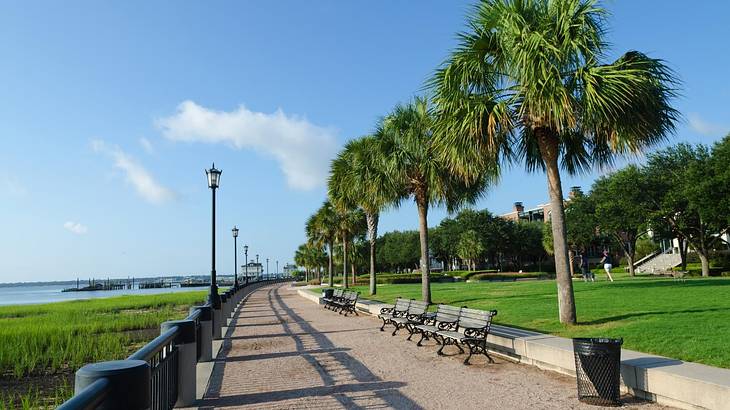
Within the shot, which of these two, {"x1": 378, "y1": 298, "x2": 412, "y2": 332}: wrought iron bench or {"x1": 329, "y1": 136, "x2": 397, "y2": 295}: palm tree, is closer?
{"x1": 378, "y1": 298, "x2": 412, "y2": 332}: wrought iron bench

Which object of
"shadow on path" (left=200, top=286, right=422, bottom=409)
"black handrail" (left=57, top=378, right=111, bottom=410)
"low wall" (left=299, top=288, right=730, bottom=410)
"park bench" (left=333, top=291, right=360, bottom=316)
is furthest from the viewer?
"park bench" (left=333, top=291, right=360, bottom=316)

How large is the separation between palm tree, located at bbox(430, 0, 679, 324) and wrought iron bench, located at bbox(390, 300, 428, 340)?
3.28 metres

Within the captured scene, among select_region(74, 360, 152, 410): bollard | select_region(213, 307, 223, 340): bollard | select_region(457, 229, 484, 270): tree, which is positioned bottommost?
select_region(213, 307, 223, 340): bollard

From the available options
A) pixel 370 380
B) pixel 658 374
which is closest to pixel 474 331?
pixel 370 380

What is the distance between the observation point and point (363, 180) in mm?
22828

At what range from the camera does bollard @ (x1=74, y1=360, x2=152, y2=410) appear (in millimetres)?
2982

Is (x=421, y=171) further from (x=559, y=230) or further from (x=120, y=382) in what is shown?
(x=120, y=382)

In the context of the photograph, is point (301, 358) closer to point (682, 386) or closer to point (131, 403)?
point (682, 386)

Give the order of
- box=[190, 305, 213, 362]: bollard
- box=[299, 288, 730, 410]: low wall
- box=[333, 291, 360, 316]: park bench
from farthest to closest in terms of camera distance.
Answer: box=[333, 291, 360, 316]: park bench, box=[190, 305, 213, 362]: bollard, box=[299, 288, 730, 410]: low wall

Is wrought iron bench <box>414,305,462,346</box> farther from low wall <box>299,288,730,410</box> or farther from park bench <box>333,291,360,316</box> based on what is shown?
park bench <box>333,291,360,316</box>

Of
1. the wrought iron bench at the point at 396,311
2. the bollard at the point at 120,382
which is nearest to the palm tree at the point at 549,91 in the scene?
the wrought iron bench at the point at 396,311

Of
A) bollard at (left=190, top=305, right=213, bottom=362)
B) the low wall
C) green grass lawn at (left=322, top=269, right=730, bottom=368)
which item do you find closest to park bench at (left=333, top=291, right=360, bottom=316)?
green grass lawn at (left=322, top=269, right=730, bottom=368)

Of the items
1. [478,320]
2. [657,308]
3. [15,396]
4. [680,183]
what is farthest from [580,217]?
[15,396]

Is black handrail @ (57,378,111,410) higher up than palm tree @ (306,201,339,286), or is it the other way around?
palm tree @ (306,201,339,286)
